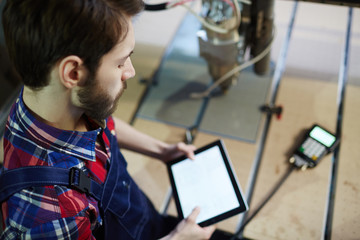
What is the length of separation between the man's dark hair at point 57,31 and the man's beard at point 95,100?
0.04 m

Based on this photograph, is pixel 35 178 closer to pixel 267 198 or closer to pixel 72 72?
pixel 72 72

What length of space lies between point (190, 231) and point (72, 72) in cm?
54

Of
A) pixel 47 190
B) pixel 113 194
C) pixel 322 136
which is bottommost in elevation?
pixel 322 136

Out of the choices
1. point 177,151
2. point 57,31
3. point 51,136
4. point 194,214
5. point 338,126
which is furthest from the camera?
point 338,126

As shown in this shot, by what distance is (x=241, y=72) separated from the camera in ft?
4.67

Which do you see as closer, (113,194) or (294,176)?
(113,194)

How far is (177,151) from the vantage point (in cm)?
110

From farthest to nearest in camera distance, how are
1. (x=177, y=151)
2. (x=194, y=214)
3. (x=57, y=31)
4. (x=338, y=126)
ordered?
(x=338, y=126) → (x=177, y=151) → (x=194, y=214) → (x=57, y=31)

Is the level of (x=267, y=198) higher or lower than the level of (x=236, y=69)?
lower

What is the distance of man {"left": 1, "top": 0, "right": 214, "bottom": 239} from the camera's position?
61cm

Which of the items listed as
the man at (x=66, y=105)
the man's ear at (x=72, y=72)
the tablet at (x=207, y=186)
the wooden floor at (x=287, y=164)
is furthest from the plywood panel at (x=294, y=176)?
the man's ear at (x=72, y=72)

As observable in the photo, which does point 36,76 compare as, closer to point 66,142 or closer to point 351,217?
point 66,142

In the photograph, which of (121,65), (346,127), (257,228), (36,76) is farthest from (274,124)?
(36,76)

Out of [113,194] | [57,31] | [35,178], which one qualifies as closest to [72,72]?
[57,31]
